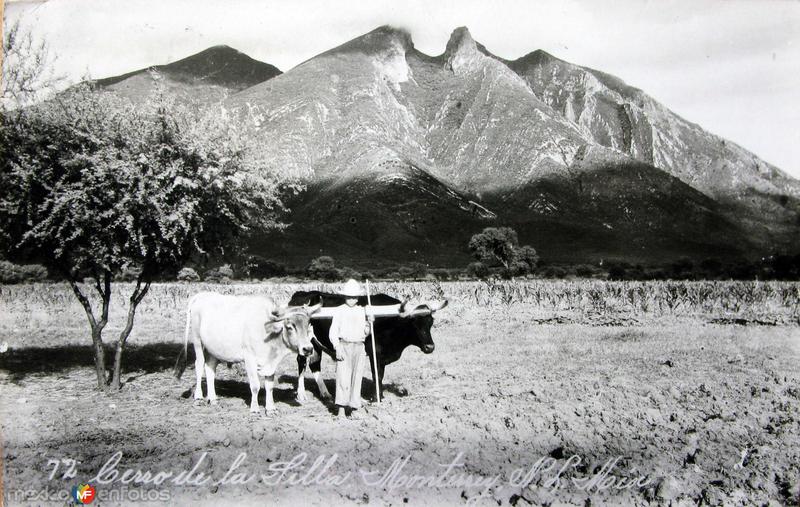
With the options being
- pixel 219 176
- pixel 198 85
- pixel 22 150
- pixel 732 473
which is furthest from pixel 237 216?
pixel 198 85

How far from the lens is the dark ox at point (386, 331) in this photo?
10.9 m

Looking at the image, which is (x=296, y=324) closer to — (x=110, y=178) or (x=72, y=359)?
(x=110, y=178)

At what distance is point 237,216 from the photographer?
13898mm

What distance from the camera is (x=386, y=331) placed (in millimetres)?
11484

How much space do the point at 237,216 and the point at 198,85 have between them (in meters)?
175

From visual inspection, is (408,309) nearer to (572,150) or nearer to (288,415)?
(288,415)

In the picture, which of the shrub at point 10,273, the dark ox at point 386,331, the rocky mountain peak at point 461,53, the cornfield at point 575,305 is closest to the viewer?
the dark ox at point 386,331

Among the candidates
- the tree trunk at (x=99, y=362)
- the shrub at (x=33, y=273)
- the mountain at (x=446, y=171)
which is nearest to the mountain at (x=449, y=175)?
the mountain at (x=446, y=171)

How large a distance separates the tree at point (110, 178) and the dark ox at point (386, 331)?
304cm

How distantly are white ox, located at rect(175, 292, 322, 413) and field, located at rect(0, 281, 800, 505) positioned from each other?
85 centimetres

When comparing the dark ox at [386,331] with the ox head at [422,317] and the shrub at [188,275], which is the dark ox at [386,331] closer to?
the ox head at [422,317]

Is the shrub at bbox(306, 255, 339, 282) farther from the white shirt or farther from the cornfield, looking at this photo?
the white shirt

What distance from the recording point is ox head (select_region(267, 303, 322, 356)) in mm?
10129

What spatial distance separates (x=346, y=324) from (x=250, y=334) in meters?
2.15
